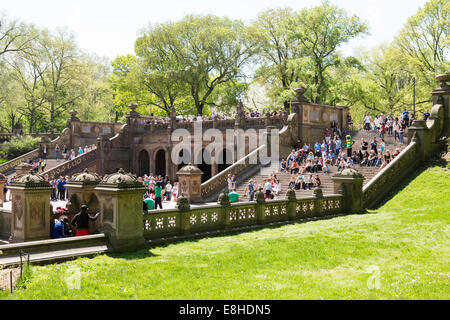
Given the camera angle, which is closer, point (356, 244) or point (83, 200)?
point (356, 244)

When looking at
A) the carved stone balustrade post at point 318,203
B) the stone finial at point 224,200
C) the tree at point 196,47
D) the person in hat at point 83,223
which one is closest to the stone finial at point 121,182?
the person in hat at point 83,223

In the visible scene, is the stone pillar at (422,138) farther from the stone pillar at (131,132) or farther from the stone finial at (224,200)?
the stone pillar at (131,132)

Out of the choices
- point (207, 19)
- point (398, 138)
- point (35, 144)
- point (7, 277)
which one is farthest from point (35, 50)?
point (7, 277)

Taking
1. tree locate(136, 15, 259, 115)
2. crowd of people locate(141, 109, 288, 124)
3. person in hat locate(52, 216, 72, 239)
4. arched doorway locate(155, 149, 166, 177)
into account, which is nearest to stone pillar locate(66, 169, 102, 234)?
person in hat locate(52, 216, 72, 239)

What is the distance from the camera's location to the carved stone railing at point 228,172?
2494 centimetres

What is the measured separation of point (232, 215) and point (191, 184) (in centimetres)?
1005

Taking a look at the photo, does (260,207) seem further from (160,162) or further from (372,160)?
(160,162)

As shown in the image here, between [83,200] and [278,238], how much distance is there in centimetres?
584

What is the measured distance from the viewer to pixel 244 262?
31.7 ft

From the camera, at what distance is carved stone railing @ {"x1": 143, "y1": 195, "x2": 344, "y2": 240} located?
39.9 feet

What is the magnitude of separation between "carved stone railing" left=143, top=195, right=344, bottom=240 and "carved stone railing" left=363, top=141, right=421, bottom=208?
1.60 m
